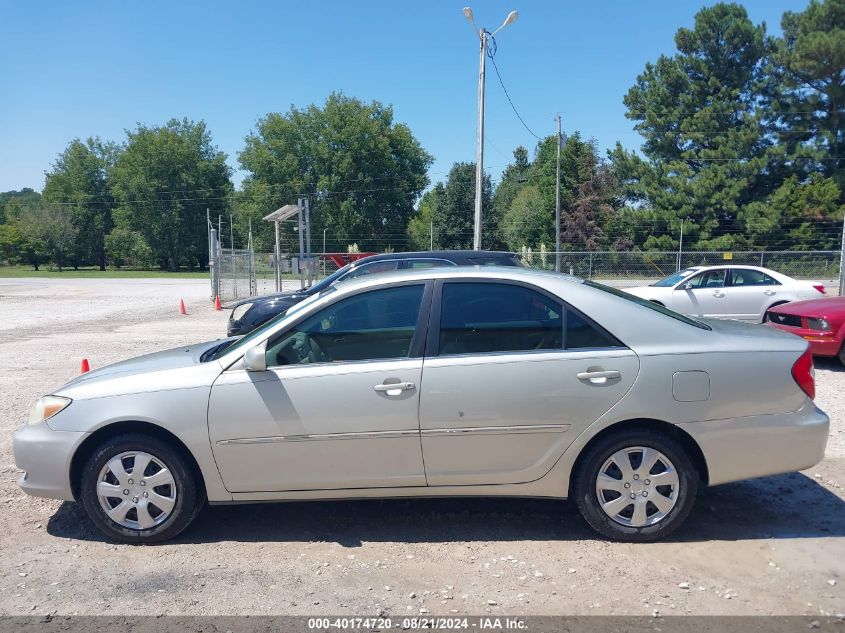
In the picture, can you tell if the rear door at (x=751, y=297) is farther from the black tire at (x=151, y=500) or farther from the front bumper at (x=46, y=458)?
the front bumper at (x=46, y=458)

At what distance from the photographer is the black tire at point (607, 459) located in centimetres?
395

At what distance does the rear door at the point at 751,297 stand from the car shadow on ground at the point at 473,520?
8.72m

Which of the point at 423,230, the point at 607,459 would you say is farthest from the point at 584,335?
the point at 423,230

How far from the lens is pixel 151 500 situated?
408 centimetres

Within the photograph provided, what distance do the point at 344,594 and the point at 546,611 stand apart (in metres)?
1.07

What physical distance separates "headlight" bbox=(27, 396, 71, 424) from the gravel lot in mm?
813

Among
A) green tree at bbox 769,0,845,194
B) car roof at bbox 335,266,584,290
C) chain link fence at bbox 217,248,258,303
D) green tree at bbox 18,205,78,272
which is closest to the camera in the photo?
car roof at bbox 335,266,584,290

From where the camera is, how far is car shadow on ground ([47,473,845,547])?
165 inches

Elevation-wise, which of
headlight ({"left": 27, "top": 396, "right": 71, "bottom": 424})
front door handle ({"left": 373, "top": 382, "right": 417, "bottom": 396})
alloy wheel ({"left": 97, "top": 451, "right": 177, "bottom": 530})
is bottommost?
alloy wheel ({"left": 97, "top": 451, "right": 177, "bottom": 530})

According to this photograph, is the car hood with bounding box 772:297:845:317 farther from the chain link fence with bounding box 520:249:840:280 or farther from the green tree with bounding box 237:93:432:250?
the green tree with bounding box 237:93:432:250

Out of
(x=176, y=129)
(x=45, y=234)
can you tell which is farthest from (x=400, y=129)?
(x=45, y=234)

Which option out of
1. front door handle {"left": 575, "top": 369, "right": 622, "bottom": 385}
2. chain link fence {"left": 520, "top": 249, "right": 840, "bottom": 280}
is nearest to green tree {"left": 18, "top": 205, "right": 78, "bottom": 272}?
chain link fence {"left": 520, "top": 249, "right": 840, "bottom": 280}

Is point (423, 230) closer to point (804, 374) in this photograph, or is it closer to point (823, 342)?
point (823, 342)

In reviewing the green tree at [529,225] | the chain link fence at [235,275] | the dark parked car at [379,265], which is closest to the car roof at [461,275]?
the dark parked car at [379,265]
